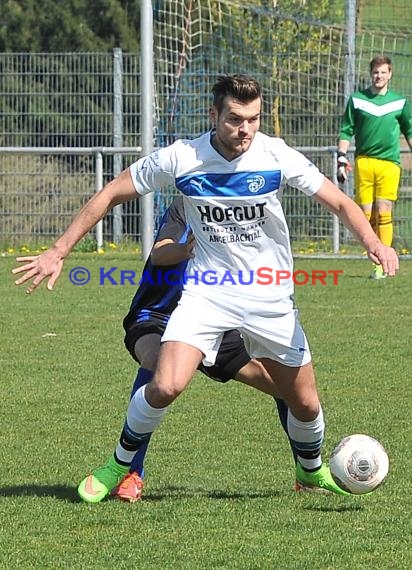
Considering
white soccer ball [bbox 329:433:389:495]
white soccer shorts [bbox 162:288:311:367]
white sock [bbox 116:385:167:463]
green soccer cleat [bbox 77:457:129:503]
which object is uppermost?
white soccer shorts [bbox 162:288:311:367]

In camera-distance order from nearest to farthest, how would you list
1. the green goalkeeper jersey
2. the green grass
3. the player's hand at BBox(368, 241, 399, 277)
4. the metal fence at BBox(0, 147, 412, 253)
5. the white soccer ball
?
the green grass < the player's hand at BBox(368, 241, 399, 277) < the white soccer ball < the green goalkeeper jersey < the metal fence at BBox(0, 147, 412, 253)

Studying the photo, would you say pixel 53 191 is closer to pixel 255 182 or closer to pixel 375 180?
pixel 375 180

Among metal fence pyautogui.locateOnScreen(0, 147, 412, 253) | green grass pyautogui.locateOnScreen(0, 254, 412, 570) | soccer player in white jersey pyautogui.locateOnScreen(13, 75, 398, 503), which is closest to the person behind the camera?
green grass pyautogui.locateOnScreen(0, 254, 412, 570)

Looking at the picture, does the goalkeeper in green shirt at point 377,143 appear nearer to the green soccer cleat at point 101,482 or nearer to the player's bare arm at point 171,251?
the player's bare arm at point 171,251

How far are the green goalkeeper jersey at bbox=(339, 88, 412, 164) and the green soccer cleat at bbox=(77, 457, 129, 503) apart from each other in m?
8.27

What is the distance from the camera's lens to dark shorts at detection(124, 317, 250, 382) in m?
5.75

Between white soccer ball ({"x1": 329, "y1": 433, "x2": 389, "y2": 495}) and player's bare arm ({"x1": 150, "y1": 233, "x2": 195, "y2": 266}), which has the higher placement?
player's bare arm ({"x1": 150, "y1": 233, "x2": 195, "y2": 266})

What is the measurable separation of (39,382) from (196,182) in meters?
3.35

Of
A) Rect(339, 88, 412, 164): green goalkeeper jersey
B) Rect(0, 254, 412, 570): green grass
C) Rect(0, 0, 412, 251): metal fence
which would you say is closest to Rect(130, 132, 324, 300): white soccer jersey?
Rect(0, 254, 412, 570): green grass

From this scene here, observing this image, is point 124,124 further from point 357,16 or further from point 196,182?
point 196,182

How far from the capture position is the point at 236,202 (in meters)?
5.38

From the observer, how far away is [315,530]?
5.01m

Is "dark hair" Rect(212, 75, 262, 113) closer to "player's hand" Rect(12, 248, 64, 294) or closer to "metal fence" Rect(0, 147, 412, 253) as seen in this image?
"player's hand" Rect(12, 248, 64, 294)

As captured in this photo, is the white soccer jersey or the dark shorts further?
the dark shorts
